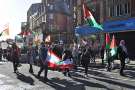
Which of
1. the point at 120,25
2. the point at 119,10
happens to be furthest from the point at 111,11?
the point at 120,25

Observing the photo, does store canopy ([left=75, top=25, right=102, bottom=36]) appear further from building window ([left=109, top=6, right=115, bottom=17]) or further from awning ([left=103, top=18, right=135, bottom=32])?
building window ([left=109, top=6, right=115, bottom=17])

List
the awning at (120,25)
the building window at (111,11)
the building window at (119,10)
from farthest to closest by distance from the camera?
1. the building window at (111,11)
2. the building window at (119,10)
3. the awning at (120,25)

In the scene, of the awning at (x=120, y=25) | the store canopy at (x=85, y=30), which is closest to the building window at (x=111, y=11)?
the awning at (x=120, y=25)

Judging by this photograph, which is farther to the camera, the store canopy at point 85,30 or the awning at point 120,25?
the store canopy at point 85,30

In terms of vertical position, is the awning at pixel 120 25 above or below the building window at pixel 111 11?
below

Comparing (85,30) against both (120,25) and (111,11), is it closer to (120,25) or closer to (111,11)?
(111,11)

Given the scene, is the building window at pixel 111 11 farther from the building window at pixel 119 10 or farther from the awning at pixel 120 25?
the awning at pixel 120 25

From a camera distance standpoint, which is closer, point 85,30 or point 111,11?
point 111,11

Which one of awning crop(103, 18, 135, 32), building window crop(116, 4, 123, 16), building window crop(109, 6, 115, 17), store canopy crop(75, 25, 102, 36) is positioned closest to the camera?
awning crop(103, 18, 135, 32)

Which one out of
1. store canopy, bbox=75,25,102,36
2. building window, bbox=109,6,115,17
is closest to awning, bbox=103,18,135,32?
building window, bbox=109,6,115,17

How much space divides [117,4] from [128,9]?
2044 millimetres

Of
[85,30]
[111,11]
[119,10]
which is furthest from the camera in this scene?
[85,30]

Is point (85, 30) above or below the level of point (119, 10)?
below

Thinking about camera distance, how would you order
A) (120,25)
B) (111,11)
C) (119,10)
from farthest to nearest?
(111,11) → (119,10) → (120,25)
